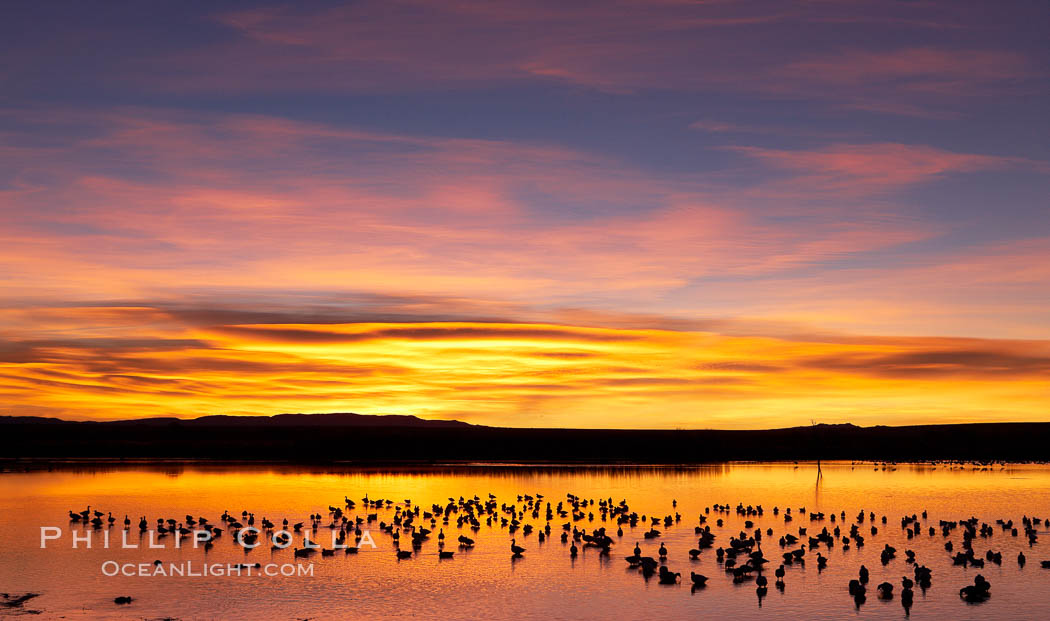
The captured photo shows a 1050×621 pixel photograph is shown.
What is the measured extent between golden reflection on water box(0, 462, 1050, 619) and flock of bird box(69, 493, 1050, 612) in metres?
0.47

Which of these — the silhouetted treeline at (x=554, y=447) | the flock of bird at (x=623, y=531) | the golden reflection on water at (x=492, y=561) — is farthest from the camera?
the silhouetted treeline at (x=554, y=447)

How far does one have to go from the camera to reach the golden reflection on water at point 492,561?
2619cm

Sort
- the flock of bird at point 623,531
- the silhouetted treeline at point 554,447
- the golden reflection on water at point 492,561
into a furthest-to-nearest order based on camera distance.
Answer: the silhouetted treeline at point 554,447, the flock of bird at point 623,531, the golden reflection on water at point 492,561

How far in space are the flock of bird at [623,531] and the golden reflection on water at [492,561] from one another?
1.53ft

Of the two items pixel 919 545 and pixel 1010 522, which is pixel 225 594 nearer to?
pixel 919 545

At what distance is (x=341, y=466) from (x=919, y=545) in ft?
172

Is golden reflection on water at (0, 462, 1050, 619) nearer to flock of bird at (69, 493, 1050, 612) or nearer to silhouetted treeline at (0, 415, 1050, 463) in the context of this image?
flock of bird at (69, 493, 1050, 612)

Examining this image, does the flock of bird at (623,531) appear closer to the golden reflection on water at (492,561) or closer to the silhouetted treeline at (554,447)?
the golden reflection on water at (492,561)

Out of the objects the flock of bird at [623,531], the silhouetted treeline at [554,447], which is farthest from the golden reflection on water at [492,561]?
the silhouetted treeline at [554,447]

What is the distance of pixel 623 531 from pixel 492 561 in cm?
845

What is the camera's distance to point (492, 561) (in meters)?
33.2

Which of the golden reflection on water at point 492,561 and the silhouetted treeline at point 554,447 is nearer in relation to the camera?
the golden reflection on water at point 492,561

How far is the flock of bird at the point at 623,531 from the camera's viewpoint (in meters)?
30.7

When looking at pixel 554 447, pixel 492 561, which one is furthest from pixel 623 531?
pixel 554 447
